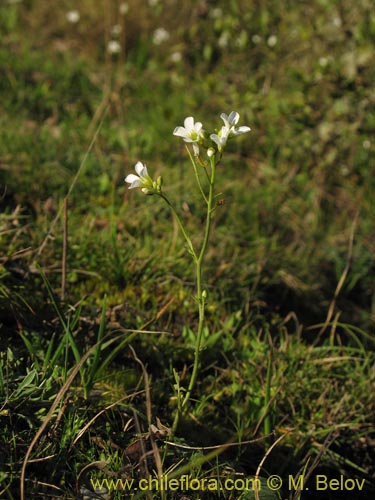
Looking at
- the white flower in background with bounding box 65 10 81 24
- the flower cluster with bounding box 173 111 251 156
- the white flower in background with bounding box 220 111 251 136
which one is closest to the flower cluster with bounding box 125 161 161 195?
the flower cluster with bounding box 173 111 251 156

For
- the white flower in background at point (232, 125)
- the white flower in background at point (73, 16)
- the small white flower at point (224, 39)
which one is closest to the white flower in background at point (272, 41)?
the small white flower at point (224, 39)

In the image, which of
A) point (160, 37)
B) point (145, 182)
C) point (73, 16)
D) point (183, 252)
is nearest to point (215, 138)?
point (145, 182)

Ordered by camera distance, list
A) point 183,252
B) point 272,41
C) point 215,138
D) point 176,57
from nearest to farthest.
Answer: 1. point 215,138
2. point 183,252
3. point 272,41
4. point 176,57

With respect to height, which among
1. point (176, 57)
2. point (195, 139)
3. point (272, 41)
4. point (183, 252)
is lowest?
point (183, 252)

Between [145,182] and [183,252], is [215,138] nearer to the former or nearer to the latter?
[145,182]

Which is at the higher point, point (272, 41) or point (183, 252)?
point (272, 41)

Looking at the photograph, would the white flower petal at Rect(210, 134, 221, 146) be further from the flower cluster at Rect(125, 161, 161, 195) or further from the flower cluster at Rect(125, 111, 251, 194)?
the flower cluster at Rect(125, 161, 161, 195)

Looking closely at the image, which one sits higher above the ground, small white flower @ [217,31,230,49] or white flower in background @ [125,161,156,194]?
small white flower @ [217,31,230,49]
